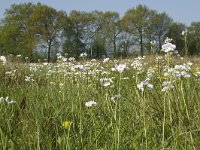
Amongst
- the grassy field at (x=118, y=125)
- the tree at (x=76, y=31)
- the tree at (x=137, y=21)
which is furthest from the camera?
the tree at (x=137, y=21)

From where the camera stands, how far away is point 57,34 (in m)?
55.9

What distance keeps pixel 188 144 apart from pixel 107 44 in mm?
55623

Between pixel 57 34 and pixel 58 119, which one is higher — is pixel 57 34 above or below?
above

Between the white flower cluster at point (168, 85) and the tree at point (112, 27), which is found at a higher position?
the tree at point (112, 27)

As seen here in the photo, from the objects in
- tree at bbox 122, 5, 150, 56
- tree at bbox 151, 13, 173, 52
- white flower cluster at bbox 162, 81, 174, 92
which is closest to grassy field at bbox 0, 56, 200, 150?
white flower cluster at bbox 162, 81, 174, 92

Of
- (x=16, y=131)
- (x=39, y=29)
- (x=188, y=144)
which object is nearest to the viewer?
(x=188, y=144)

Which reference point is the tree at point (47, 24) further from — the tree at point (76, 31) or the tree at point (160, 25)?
the tree at point (160, 25)

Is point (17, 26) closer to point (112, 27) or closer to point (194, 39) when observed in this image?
point (112, 27)

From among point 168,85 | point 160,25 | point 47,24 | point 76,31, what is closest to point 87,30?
point 76,31

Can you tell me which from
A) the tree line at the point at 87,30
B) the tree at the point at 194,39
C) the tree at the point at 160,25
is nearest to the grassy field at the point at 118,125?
the tree line at the point at 87,30

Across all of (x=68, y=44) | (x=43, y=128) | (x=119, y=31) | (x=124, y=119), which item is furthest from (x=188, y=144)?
(x=119, y=31)

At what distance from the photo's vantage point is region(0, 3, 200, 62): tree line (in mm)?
53688

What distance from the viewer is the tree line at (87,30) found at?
5369 centimetres

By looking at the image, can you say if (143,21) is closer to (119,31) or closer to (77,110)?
(119,31)
